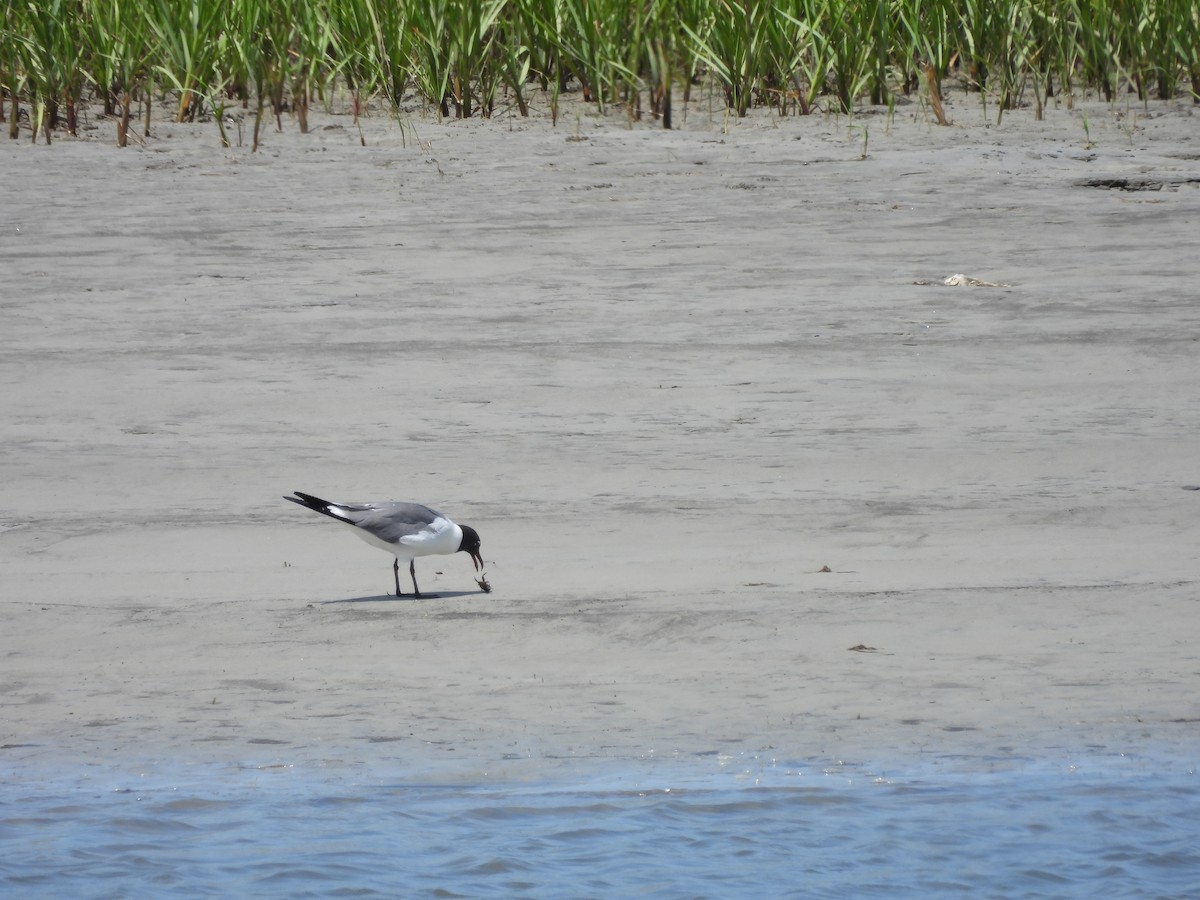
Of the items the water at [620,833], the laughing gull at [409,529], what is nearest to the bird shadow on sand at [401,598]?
the laughing gull at [409,529]

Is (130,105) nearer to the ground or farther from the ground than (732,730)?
farther from the ground

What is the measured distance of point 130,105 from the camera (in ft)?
35.7

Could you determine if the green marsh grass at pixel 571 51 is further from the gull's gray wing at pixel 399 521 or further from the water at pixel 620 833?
the water at pixel 620 833

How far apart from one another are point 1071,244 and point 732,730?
4.84 metres

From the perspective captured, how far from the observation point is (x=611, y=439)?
6.21m

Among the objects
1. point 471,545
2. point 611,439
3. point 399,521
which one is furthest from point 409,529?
point 611,439

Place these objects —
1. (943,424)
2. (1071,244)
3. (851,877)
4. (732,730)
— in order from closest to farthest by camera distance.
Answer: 1. (851,877)
2. (732,730)
3. (943,424)
4. (1071,244)

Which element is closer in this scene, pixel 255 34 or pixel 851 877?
pixel 851 877

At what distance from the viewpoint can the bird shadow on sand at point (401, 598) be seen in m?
5.01

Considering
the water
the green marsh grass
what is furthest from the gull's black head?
the green marsh grass

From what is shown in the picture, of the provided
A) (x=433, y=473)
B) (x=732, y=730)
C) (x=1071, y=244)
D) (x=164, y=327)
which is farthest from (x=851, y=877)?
(x=1071, y=244)

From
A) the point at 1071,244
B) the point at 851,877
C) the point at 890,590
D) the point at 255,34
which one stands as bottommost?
the point at 851,877

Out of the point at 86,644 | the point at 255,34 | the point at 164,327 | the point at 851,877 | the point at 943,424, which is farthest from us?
the point at 255,34

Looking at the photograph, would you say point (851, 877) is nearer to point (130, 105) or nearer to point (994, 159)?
point (994, 159)
